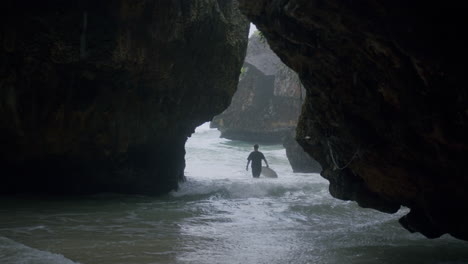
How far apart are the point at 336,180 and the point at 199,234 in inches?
90.3

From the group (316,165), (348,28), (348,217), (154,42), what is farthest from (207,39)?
(316,165)

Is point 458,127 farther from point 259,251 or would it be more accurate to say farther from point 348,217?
point 348,217

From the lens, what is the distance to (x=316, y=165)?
22.7 m

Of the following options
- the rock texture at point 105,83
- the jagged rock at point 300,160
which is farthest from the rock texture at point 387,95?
the jagged rock at point 300,160

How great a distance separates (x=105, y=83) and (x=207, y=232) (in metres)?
4.18

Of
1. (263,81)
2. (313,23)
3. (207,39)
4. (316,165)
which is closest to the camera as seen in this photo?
(313,23)

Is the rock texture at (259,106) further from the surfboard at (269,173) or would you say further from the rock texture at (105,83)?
the rock texture at (105,83)

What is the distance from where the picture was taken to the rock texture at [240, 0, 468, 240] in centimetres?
470

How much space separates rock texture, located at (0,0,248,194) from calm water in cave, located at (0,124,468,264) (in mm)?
743

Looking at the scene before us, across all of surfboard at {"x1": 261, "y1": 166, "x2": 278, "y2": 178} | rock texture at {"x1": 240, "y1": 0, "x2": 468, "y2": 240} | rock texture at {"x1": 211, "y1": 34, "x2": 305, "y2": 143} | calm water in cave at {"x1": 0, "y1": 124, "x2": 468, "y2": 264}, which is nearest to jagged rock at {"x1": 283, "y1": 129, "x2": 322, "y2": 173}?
surfboard at {"x1": 261, "y1": 166, "x2": 278, "y2": 178}

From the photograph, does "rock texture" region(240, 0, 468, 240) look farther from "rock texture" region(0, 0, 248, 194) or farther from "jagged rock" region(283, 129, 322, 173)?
"jagged rock" region(283, 129, 322, 173)

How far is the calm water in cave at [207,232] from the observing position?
615 centimetres

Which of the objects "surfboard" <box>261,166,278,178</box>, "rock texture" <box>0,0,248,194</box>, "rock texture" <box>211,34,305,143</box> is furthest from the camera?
"rock texture" <box>211,34,305,143</box>

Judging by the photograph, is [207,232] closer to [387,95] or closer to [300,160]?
[387,95]
